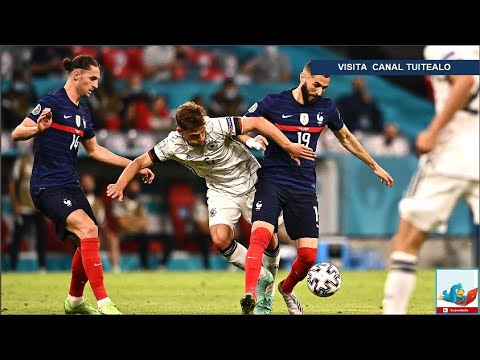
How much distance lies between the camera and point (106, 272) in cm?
1433

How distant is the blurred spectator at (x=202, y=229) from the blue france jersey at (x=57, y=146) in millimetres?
6869

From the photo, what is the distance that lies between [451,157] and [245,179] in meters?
2.64

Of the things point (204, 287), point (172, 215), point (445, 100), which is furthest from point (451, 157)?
point (172, 215)

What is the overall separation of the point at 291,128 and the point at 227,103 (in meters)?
6.12

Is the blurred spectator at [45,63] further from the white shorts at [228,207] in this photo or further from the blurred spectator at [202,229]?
the white shorts at [228,207]

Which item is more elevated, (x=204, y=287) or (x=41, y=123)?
(x=41, y=123)

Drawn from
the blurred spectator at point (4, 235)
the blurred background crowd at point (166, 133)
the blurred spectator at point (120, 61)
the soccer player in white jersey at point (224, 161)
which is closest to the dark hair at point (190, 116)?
the soccer player in white jersey at point (224, 161)

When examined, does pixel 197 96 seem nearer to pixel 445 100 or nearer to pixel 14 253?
pixel 14 253

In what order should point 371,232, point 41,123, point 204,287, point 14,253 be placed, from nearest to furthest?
point 41,123
point 204,287
point 14,253
point 371,232

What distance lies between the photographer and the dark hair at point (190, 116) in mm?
7980

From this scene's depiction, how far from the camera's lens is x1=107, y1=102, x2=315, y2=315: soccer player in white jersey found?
805 cm

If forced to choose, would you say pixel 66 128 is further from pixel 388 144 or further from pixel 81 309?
pixel 388 144

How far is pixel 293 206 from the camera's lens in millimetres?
8406

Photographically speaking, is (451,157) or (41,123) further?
(41,123)
